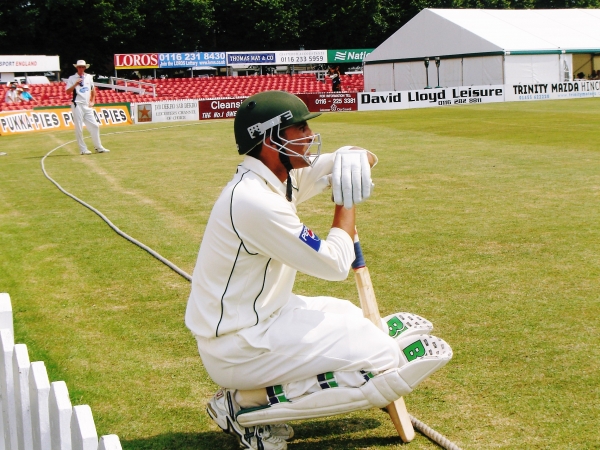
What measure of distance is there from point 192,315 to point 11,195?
976 centimetres

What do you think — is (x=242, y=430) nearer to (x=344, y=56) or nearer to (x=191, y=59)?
(x=191, y=59)

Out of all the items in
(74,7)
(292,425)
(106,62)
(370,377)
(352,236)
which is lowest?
(292,425)

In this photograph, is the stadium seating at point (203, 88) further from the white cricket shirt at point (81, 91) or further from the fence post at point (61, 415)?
the fence post at point (61, 415)

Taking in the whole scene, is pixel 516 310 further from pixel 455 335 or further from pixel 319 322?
pixel 319 322

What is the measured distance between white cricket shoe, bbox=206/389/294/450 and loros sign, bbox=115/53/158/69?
54.4 metres

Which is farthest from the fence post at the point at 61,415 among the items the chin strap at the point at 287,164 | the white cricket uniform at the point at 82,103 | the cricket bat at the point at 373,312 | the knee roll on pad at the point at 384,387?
the white cricket uniform at the point at 82,103

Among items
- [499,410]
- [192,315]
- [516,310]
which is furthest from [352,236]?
[516,310]

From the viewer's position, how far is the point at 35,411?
9.34 ft

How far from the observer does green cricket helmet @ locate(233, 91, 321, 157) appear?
3746 millimetres

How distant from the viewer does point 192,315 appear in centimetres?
383

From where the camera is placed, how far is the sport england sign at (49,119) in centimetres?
2762

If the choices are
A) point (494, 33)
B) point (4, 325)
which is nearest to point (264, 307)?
point (4, 325)

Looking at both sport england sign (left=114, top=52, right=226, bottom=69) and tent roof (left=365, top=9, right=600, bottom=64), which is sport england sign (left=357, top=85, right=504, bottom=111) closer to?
tent roof (left=365, top=9, right=600, bottom=64)

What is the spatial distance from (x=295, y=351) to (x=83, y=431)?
1453 millimetres
